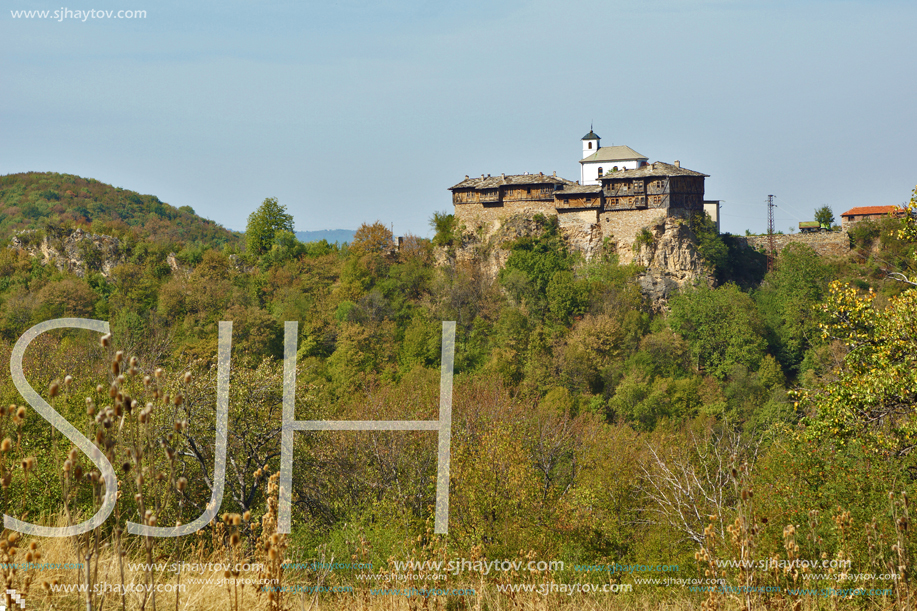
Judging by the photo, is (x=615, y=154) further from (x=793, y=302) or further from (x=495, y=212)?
(x=793, y=302)

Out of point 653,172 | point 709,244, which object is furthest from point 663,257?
point 653,172

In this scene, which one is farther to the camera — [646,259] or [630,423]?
[646,259]

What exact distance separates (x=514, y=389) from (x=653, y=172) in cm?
1555

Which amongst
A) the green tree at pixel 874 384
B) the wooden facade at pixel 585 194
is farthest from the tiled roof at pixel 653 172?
the green tree at pixel 874 384

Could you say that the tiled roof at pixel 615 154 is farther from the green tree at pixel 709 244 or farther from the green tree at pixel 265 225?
the green tree at pixel 265 225

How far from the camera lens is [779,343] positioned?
4212 cm

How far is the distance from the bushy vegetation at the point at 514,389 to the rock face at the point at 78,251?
1142 mm

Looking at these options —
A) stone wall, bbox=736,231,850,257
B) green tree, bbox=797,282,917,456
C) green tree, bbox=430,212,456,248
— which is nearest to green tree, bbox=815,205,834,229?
stone wall, bbox=736,231,850,257

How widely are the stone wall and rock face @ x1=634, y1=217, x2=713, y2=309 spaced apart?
20.8 feet

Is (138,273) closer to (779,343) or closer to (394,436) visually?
(394,436)

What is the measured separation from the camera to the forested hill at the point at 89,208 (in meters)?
74.9

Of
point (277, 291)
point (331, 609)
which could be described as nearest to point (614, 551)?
point (331, 609)

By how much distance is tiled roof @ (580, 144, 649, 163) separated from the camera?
47312mm

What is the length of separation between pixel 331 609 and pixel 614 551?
11.4 meters
